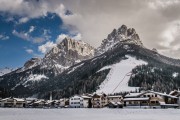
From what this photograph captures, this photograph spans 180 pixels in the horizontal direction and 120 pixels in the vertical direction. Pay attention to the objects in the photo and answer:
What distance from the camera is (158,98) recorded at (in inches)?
7613

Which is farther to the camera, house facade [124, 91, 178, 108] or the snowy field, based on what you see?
house facade [124, 91, 178, 108]

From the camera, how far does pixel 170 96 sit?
650 ft

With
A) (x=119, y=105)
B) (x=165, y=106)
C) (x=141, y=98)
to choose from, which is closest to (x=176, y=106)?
(x=165, y=106)

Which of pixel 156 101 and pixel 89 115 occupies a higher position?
pixel 156 101

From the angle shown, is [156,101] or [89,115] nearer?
[89,115]

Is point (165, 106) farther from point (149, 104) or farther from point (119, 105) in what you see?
point (119, 105)

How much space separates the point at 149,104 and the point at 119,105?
18.9 meters

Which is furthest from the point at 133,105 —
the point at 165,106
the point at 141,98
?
the point at 165,106

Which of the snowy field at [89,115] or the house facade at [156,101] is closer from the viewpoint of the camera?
the snowy field at [89,115]

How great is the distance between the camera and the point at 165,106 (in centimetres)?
18750

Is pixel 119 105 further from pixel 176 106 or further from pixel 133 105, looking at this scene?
pixel 176 106

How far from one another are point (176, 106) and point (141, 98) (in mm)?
22680

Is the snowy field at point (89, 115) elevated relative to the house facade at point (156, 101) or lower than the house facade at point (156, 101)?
lower

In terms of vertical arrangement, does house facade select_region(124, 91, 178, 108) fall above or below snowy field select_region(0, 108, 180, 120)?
above
